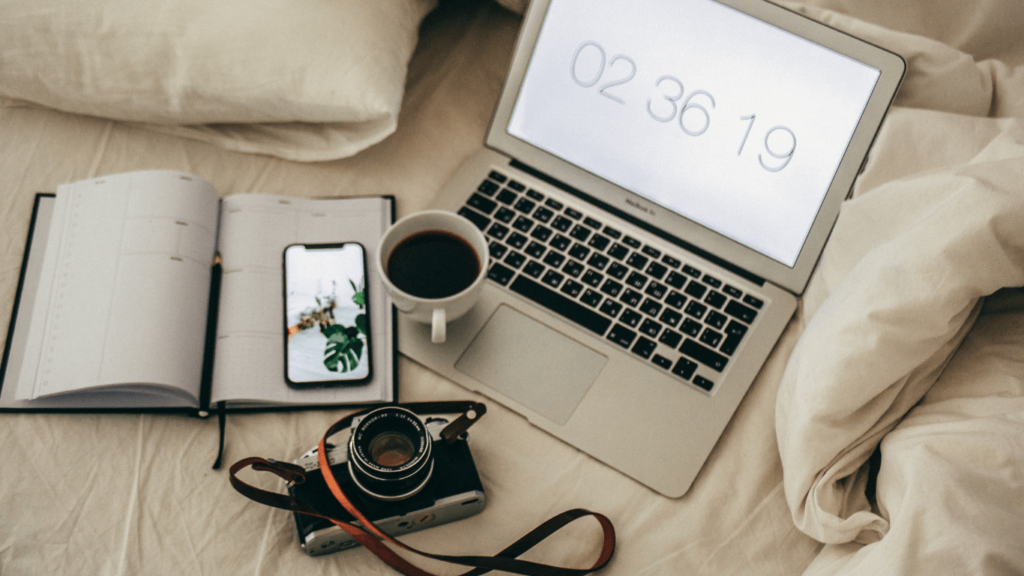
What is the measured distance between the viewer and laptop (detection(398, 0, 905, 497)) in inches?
23.5

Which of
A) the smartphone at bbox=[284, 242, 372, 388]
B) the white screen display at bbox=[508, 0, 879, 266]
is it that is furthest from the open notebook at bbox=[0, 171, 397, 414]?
the white screen display at bbox=[508, 0, 879, 266]

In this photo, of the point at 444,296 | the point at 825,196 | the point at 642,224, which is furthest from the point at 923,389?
the point at 444,296

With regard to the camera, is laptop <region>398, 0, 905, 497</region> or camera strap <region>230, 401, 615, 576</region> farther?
laptop <region>398, 0, 905, 497</region>

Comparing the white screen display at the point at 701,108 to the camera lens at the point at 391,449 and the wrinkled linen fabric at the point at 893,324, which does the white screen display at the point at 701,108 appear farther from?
the camera lens at the point at 391,449

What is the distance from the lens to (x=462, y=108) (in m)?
0.79

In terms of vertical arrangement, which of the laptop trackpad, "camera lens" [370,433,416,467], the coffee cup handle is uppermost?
the coffee cup handle

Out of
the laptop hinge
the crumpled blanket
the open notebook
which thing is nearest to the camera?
the crumpled blanket

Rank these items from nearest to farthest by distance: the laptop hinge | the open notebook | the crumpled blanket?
the crumpled blanket, the open notebook, the laptop hinge

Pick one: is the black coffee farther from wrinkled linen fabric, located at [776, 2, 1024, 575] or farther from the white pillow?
wrinkled linen fabric, located at [776, 2, 1024, 575]

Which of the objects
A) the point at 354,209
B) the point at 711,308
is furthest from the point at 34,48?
the point at 711,308

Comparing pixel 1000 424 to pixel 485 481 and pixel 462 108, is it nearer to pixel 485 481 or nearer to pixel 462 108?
pixel 485 481

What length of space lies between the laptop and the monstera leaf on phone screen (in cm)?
5

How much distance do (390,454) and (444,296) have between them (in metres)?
0.15

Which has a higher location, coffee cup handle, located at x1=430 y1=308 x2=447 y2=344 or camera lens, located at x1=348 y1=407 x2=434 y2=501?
coffee cup handle, located at x1=430 y1=308 x2=447 y2=344
